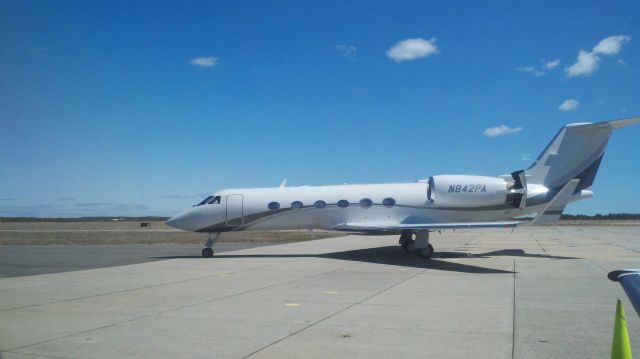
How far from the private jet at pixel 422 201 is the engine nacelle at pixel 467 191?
0.11ft

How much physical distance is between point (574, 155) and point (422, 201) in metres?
5.33

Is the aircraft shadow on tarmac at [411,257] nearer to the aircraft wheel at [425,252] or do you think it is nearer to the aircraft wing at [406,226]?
the aircraft wheel at [425,252]

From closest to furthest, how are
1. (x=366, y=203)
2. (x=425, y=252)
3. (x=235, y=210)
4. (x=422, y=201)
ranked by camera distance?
(x=425, y=252), (x=422, y=201), (x=366, y=203), (x=235, y=210)

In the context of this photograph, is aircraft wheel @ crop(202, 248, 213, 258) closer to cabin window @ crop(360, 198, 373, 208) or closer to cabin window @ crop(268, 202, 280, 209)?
cabin window @ crop(268, 202, 280, 209)

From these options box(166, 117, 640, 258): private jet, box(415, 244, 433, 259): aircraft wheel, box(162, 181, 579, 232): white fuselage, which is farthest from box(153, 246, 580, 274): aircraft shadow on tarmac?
box(162, 181, 579, 232): white fuselage

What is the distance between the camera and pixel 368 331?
7.12 meters

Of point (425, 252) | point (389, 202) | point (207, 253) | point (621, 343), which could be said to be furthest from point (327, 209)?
point (621, 343)

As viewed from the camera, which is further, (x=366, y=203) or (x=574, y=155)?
(x=366, y=203)

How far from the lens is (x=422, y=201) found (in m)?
19.0

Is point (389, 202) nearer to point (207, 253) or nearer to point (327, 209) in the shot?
point (327, 209)

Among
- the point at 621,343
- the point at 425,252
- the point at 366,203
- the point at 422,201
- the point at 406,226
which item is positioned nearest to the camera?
the point at 621,343

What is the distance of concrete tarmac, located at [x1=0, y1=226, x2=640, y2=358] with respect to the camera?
248 inches

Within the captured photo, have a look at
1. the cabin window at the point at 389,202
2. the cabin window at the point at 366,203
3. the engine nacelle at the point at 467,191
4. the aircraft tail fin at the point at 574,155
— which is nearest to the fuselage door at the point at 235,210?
the cabin window at the point at 366,203

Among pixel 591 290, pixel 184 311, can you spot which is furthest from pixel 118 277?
pixel 591 290
